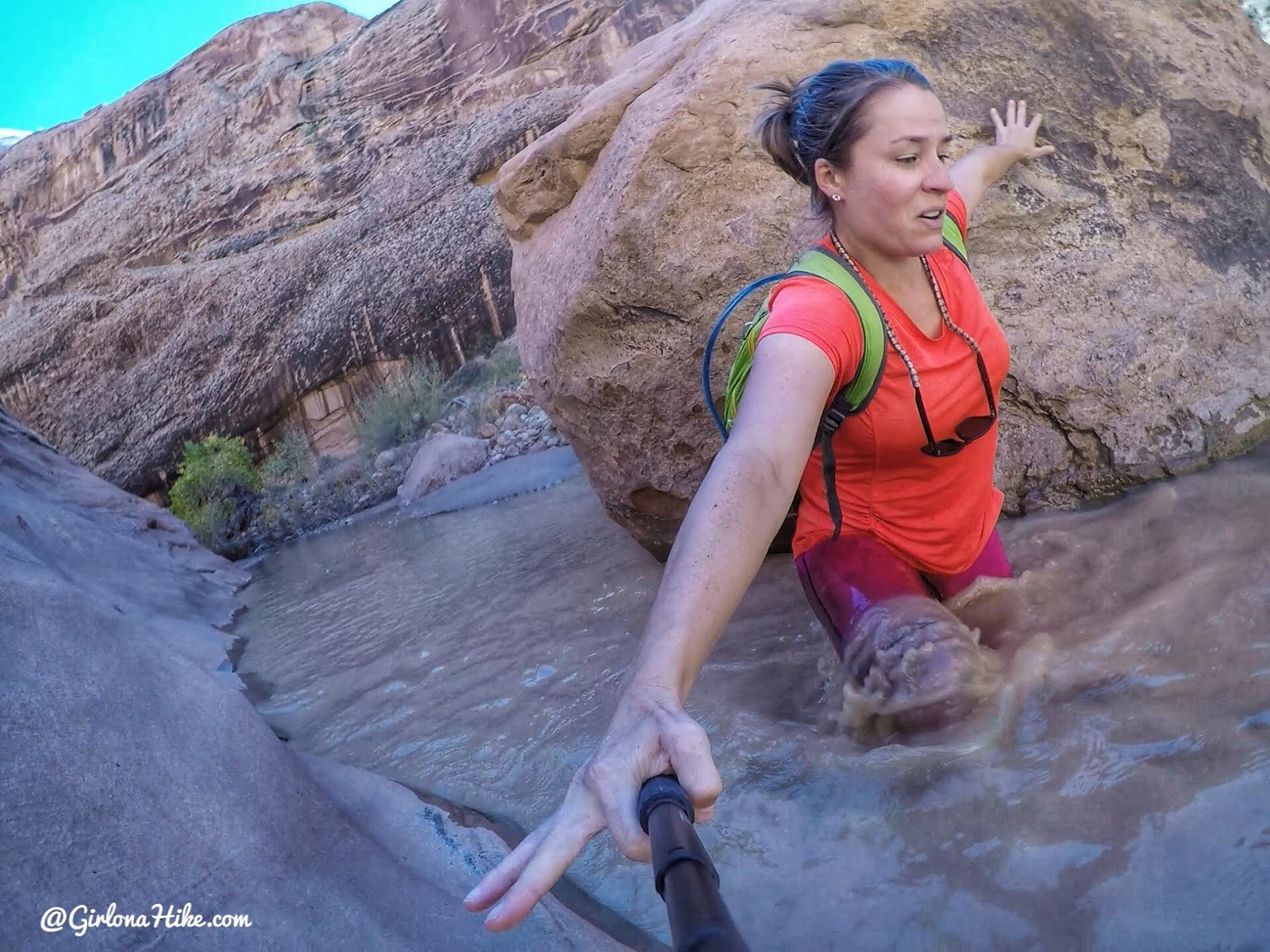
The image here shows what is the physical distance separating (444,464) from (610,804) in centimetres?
699

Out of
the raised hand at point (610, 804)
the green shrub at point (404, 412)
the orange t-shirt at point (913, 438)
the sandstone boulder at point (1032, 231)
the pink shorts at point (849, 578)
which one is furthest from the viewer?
the green shrub at point (404, 412)

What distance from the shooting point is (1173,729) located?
1365 millimetres

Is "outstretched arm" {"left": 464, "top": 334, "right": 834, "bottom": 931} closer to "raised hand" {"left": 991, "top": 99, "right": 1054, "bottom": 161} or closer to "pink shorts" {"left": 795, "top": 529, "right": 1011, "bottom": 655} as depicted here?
"pink shorts" {"left": 795, "top": 529, "right": 1011, "bottom": 655}

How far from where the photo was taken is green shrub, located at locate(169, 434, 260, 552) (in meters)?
9.99

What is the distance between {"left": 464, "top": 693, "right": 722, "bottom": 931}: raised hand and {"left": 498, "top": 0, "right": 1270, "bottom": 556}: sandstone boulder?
1844 millimetres

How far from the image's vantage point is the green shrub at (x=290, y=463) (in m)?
11.5

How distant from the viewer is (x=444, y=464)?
25.1 feet

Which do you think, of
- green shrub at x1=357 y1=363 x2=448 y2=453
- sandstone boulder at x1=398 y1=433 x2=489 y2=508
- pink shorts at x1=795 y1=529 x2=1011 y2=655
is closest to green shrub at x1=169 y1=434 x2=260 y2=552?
green shrub at x1=357 y1=363 x2=448 y2=453

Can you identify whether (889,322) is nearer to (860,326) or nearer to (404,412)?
(860,326)

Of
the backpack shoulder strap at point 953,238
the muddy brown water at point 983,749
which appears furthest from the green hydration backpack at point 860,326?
the muddy brown water at point 983,749

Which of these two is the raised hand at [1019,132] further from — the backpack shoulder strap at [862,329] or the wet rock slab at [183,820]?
the wet rock slab at [183,820]

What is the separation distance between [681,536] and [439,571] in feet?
12.0

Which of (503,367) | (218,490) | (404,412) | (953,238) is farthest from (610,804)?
(218,490)

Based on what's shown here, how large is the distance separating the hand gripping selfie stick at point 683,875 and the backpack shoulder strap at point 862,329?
893 mm
